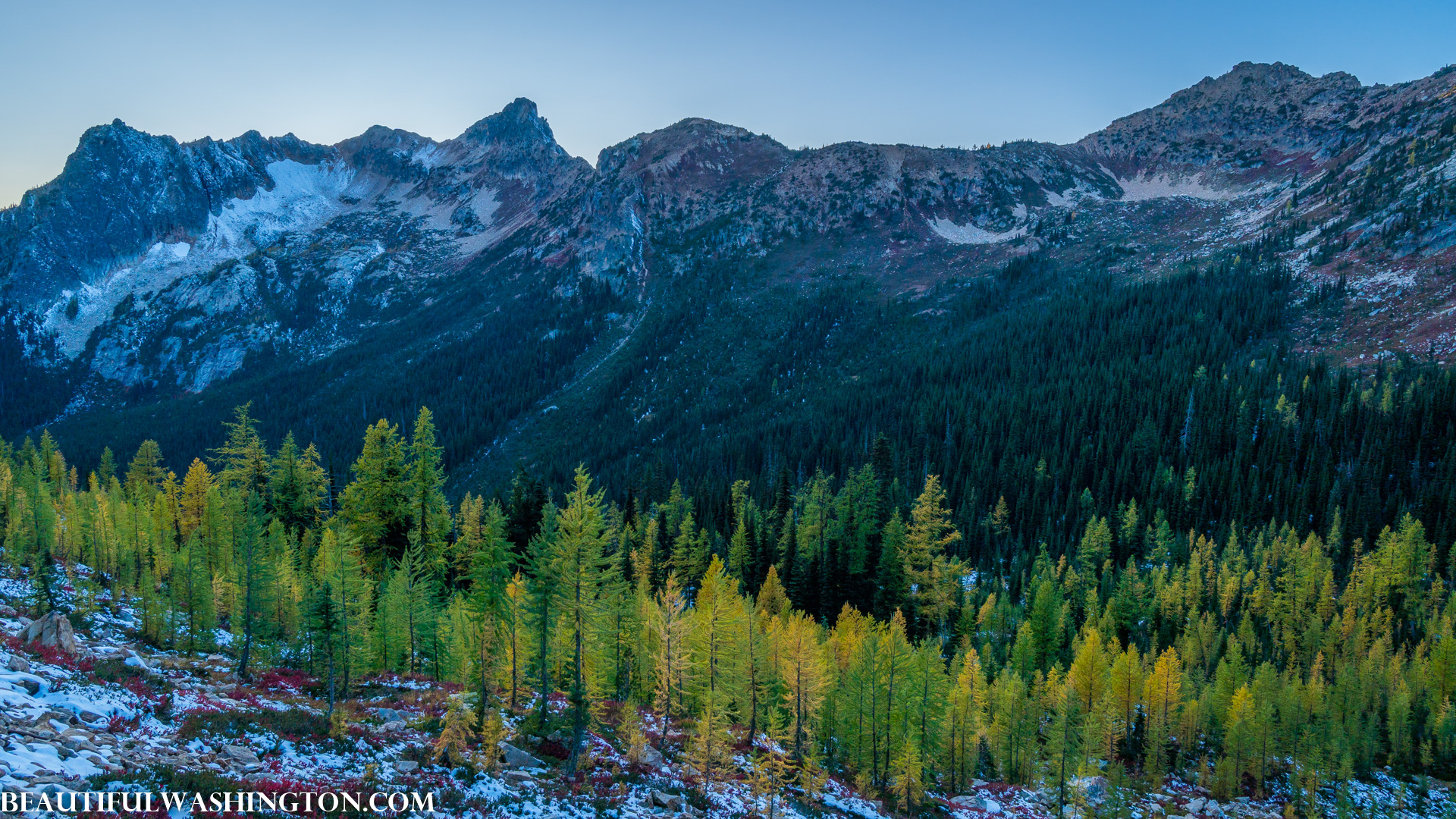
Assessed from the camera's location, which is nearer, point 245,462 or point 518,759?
point 518,759

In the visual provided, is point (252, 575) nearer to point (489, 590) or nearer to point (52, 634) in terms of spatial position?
point (52, 634)

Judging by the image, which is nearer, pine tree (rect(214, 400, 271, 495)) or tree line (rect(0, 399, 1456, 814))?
tree line (rect(0, 399, 1456, 814))

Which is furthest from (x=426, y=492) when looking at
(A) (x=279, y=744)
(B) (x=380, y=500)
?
(A) (x=279, y=744)

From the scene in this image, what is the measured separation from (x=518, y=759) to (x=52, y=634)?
17.3m

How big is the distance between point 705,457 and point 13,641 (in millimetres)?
125674

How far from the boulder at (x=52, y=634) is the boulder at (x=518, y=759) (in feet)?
51.1

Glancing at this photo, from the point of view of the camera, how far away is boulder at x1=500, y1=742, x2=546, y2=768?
2572 cm

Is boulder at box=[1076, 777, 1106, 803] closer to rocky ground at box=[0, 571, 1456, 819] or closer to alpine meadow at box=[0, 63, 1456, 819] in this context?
alpine meadow at box=[0, 63, 1456, 819]

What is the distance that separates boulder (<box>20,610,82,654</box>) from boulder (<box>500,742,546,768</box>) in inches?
613

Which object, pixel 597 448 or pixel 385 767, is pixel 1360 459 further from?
pixel 597 448

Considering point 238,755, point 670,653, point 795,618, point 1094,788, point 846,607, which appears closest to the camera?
point 238,755

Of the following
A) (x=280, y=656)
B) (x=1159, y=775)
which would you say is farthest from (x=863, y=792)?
(x=280, y=656)

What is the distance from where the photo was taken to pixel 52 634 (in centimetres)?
2494

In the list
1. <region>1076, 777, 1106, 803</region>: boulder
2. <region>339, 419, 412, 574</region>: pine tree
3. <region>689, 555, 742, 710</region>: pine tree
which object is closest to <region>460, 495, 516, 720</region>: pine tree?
<region>339, 419, 412, 574</region>: pine tree
